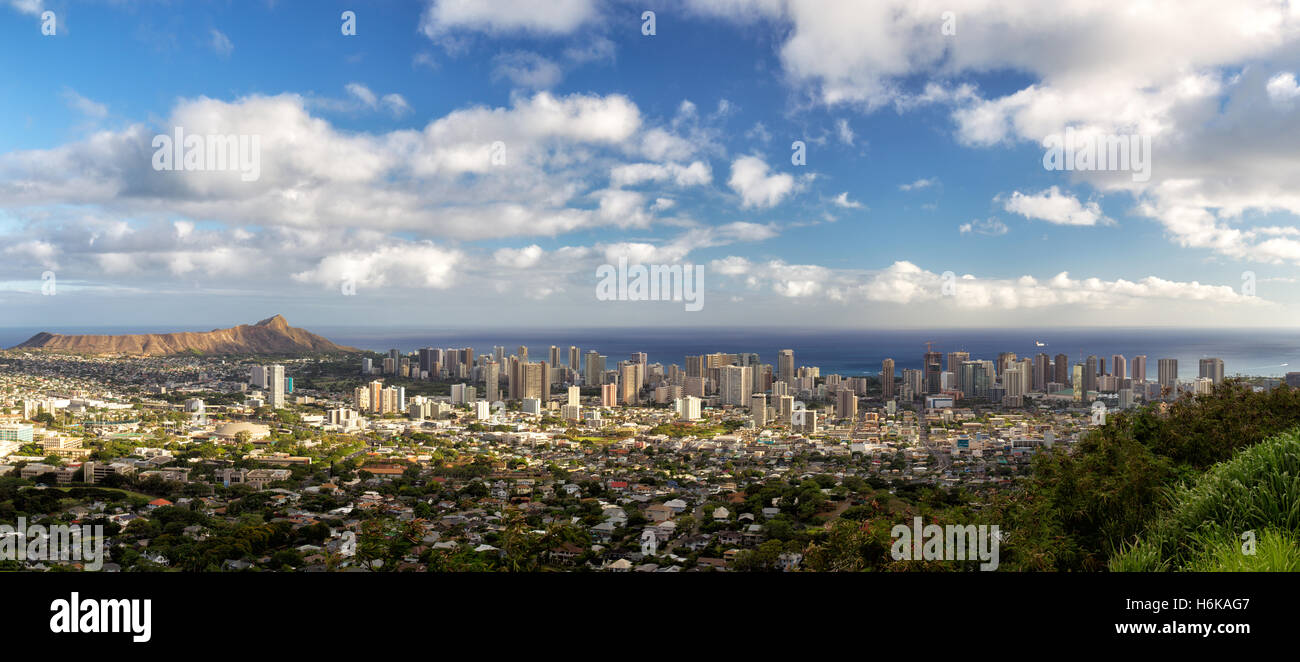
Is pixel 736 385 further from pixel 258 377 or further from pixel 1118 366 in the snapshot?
pixel 258 377

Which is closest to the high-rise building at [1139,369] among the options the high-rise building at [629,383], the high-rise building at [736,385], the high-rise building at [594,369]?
the high-rise building at [736,385]

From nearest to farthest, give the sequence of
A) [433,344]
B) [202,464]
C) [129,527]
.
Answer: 1. [129,527]
2. [202,464]
3. [433,344]

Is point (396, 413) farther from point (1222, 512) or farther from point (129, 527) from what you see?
point (1222, 512)

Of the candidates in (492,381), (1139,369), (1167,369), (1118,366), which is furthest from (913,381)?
(492,381)

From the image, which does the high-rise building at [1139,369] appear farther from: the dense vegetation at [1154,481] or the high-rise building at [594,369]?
the high-rise building at [594,369]
